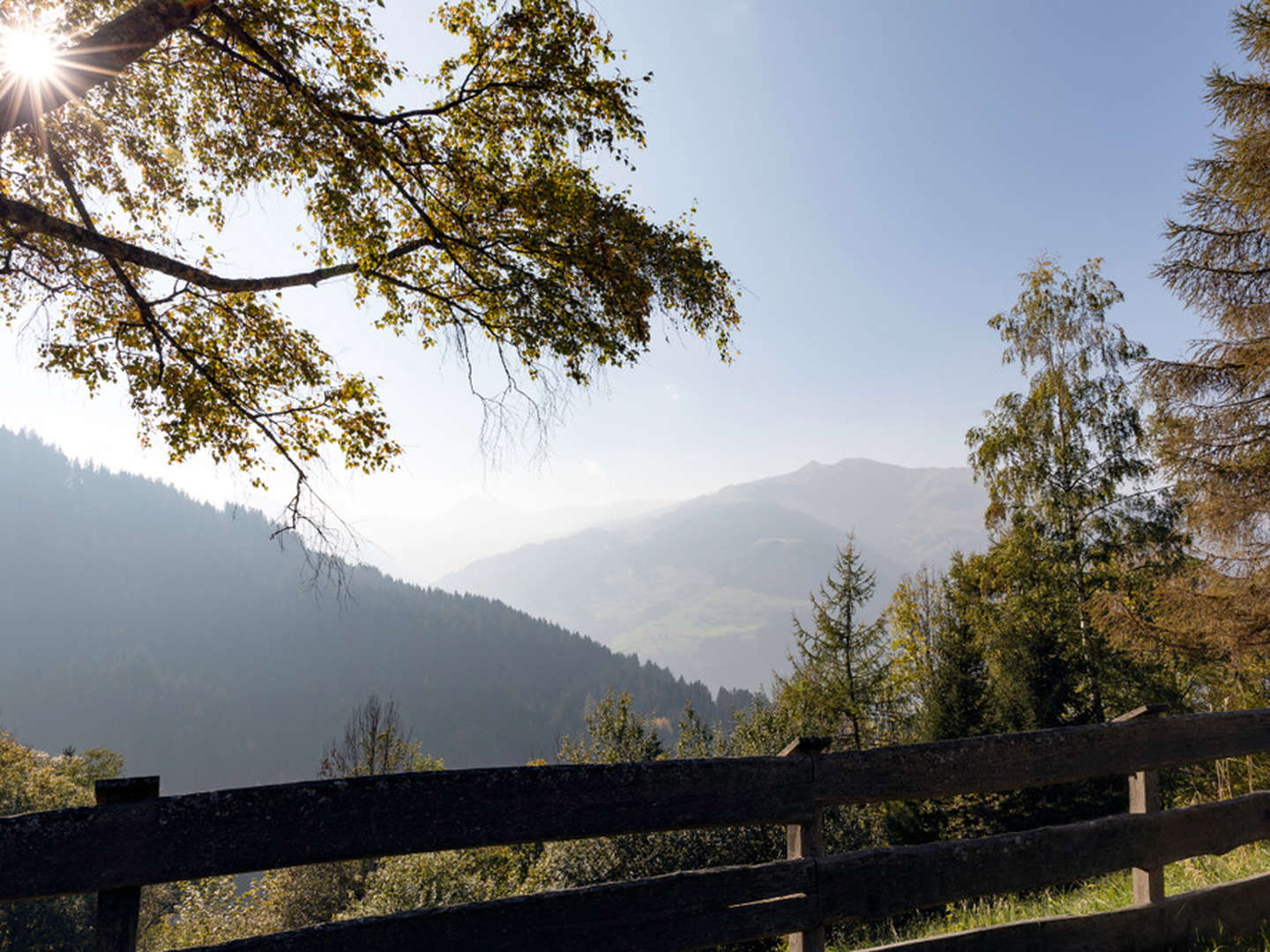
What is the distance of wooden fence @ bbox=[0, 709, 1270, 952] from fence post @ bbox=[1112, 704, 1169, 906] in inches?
0.5

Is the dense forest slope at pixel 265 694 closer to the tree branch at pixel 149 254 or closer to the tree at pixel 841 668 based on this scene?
the tree at pixel 841 668

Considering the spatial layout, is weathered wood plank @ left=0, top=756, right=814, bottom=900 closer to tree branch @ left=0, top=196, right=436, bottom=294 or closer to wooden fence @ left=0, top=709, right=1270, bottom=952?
wooden fence @ left=0, top=709, right=1270, bottom=952

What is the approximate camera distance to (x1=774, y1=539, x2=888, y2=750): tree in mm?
23594

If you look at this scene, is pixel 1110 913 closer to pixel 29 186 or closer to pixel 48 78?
pixel 48 78

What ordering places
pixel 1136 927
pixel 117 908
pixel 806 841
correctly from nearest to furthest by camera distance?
pixel 117 908
pixel 806 841
pixel 1136 927

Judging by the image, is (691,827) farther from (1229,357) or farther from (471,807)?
(1229,357)

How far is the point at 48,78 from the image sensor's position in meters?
4.86

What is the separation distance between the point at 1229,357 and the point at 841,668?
16.1 meters

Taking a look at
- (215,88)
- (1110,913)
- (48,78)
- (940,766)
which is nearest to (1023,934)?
(1110,913)

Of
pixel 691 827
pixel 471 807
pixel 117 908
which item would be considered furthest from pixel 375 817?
pixel 691 827

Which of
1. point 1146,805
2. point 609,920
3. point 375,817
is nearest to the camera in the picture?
point 375,817

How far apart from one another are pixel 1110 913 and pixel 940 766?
141cm

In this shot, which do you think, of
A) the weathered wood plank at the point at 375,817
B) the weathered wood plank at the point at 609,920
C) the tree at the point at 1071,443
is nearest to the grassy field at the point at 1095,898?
the weathered wood plank at the point at 609,920

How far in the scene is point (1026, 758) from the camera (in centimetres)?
318
